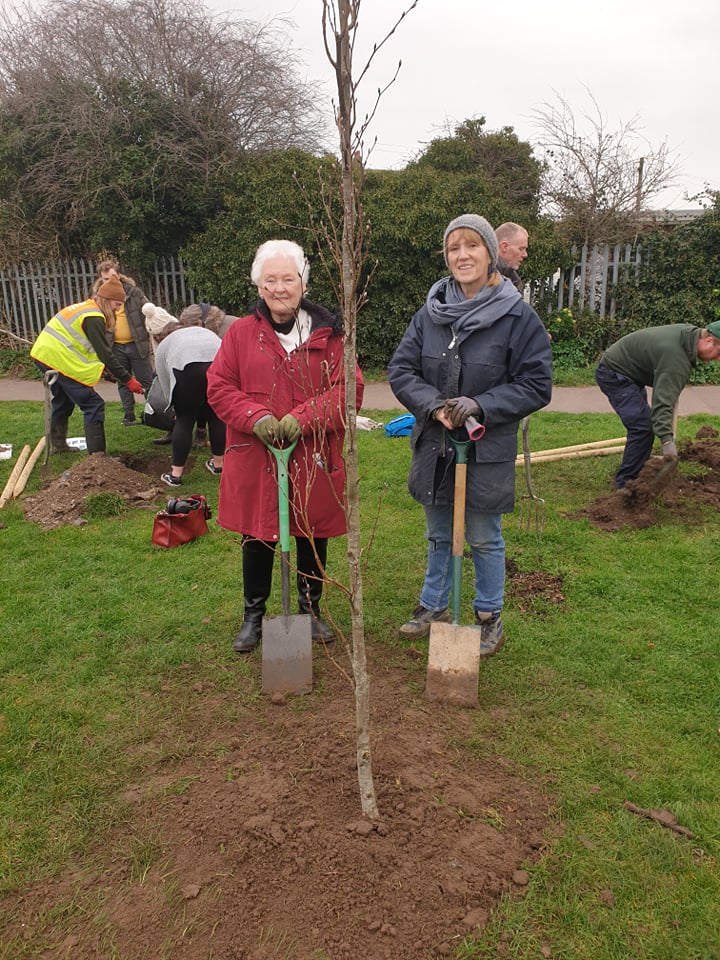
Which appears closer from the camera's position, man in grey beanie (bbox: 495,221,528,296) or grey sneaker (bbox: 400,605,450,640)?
grey sneaker (bbox: 400,605,450,640)

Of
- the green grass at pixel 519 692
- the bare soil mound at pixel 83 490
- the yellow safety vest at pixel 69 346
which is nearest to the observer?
the green grass at pixel 519 692

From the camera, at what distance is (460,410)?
323 cm

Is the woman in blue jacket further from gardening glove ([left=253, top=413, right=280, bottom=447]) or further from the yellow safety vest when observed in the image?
the yellow safety vest

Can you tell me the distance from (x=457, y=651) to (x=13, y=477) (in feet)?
16.3

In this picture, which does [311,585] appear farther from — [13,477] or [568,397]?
[568,397]

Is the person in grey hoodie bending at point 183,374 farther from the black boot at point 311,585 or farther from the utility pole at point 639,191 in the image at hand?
the utility pole at point 639,191

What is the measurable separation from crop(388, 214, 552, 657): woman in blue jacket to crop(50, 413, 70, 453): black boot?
5121 mm

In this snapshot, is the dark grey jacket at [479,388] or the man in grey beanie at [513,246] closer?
the dark grey jacket at [479,388]

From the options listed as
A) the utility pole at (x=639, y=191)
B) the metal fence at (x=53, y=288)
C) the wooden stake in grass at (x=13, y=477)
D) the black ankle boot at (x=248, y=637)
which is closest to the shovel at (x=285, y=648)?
the black ankle boot at (x=248, y=637)

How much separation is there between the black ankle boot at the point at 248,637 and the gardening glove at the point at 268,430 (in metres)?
1.11

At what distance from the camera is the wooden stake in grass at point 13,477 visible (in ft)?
20.4

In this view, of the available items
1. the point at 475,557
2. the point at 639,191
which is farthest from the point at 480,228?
the point at 639,191

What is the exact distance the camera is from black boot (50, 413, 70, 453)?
7566mm

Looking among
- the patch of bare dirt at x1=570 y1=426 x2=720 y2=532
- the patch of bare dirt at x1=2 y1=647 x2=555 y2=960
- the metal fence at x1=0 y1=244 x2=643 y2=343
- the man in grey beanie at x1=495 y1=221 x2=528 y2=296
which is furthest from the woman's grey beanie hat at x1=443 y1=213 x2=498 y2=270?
the metal fence at x1=0 y1=244 x2=643 y2=343
